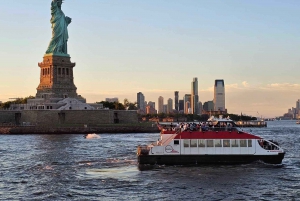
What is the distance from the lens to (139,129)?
12662 centimetres

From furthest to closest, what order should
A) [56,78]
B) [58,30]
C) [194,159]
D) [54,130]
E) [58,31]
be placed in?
1. [58,31]
2. [58,30]
3. [56,78]
4. [54,130]
5. [194,159]

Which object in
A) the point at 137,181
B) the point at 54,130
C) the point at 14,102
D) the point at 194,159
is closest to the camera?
the point at 137,181

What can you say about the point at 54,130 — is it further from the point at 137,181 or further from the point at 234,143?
the point at 137,181

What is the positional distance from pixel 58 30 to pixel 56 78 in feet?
49.9

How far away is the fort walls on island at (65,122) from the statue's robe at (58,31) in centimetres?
2280

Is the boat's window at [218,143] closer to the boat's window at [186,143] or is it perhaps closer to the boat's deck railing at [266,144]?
the boat's window at [186,143]

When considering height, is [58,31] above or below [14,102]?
above

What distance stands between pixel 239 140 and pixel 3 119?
98.3m

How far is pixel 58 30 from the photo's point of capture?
5684 inches

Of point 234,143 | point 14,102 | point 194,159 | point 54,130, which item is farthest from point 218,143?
point 14,102

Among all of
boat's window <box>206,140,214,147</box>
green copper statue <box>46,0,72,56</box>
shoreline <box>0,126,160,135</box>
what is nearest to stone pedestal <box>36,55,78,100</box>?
green copper statue <box>46,0,72,56</box>

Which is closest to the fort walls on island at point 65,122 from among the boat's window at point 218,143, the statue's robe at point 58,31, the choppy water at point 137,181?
the statue's robe at point 58,31

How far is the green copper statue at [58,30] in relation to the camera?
143500 mm

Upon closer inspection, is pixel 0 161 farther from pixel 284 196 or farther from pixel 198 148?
pixel 284 196
